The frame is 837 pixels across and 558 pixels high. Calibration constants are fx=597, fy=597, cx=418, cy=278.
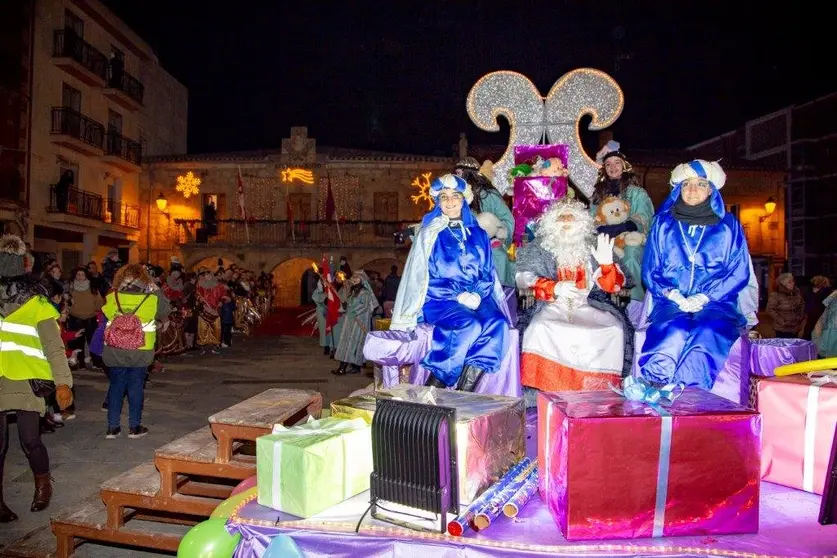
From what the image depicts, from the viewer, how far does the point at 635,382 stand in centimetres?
270

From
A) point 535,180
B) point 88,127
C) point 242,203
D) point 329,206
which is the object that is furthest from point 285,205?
point 535,180

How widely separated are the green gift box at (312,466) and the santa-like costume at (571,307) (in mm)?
1948

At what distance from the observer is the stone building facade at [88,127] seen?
21.2 metres

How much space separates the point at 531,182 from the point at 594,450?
4250 millimetres

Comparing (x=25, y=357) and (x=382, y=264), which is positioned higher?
(x=382, y=264)

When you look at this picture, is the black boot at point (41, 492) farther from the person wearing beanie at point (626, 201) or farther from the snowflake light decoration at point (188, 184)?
the snowflake light decoration at point (188, 184)

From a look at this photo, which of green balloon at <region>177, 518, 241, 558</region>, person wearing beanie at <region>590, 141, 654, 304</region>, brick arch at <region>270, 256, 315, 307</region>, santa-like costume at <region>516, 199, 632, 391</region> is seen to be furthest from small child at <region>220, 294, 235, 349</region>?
brick arch at <region>270, 256, 315, 307</region>

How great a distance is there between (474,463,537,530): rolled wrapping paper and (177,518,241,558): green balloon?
1203 mm

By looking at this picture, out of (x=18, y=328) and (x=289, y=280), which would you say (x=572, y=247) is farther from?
(x=289, y=280)

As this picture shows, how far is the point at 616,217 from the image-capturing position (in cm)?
543

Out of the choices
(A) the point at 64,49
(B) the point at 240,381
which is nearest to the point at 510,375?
(B) the point at 240,381

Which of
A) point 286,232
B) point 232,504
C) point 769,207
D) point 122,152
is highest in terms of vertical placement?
point 122,152

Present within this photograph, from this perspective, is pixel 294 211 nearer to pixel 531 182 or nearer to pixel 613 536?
pixel 531 182

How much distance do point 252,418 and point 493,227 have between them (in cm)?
265
